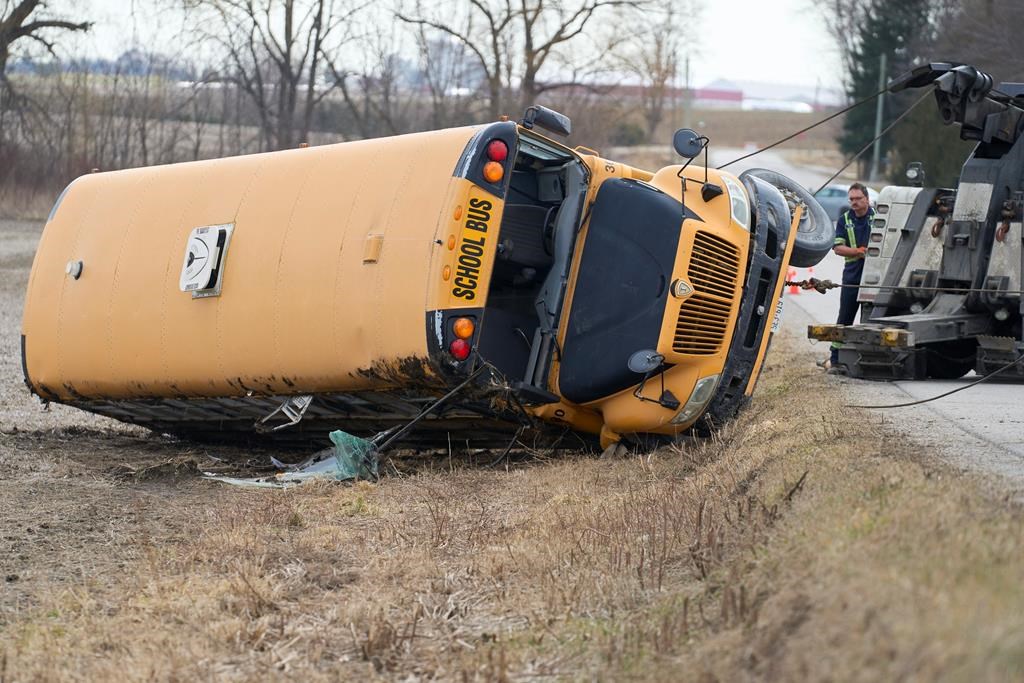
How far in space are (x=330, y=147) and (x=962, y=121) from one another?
5.02 metres

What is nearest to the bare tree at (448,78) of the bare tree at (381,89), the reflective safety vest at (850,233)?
the bare tree at (381,89)

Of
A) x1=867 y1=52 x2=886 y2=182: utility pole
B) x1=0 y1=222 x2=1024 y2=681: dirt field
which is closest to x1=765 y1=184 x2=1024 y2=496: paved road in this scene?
x1=0 y1=222 x2=1024 y2=681: dirt field

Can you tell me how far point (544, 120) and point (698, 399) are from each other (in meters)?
2.01

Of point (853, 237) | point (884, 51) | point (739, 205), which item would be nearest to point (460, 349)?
point (739, 205)

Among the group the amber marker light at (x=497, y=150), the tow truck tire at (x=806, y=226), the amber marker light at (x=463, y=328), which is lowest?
the amber marker light at (x=463, y=328)

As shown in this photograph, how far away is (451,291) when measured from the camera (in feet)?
25.3

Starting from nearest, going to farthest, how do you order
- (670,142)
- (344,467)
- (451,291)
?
(451,291) → (344,467) → (670,142)

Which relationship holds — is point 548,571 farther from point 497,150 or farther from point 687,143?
point 687,143

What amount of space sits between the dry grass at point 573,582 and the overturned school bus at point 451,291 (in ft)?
2.41

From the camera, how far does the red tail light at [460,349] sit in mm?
7715

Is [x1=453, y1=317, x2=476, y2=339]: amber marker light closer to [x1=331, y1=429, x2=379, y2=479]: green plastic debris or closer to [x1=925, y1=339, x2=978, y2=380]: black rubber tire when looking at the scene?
[x1=331, y1=429, x2=379, y2=479]: green plastic debris

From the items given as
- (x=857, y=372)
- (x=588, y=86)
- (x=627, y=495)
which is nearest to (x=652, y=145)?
(x=588, y=86)

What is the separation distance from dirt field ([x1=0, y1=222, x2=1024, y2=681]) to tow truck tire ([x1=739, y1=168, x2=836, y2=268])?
52.9 inches

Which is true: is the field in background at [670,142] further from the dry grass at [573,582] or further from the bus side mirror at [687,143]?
the dry grass at [573,582]
